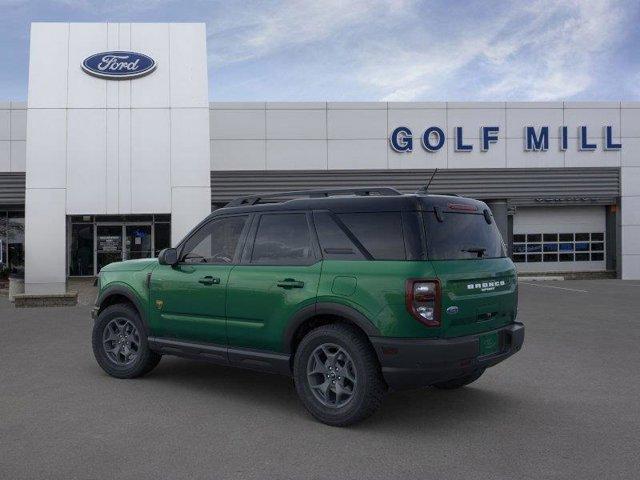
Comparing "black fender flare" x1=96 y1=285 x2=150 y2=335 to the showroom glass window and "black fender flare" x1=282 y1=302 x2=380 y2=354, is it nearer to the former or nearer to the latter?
"black fender flare" x1=282 y1=302 x2=380 y2=354

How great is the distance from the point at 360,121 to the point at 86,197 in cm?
1081

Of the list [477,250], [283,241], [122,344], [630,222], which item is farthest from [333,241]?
[630,222]

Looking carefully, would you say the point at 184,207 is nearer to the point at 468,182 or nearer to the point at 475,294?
the point at 468,182

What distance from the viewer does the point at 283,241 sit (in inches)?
221

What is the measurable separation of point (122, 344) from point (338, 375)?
2.94 m

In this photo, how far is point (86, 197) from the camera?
1761 cm

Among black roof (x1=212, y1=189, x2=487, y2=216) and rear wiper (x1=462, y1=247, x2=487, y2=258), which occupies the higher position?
black roof (x1=212, y1=189, x2=487, y2=216)

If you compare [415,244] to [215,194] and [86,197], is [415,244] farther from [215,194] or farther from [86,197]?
[215,194]

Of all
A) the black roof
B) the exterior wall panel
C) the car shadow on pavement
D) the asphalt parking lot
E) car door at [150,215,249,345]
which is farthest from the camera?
the exterior wall panel

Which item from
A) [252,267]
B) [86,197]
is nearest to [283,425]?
[252,267]

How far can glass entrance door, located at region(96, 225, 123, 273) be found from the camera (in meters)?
24.0

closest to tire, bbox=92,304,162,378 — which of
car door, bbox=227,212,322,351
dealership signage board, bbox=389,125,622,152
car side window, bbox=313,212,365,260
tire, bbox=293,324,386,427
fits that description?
car door, bbox=227,212,322,351

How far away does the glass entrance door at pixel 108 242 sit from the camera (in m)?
24.0

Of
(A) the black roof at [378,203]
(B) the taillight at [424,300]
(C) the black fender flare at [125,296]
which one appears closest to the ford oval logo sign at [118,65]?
(C) the black fender flare at [125,296]
